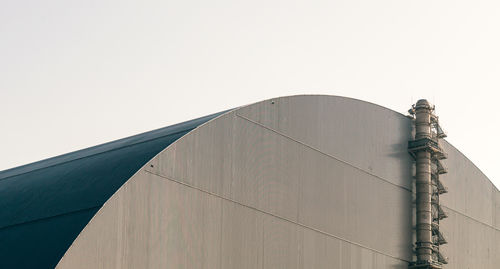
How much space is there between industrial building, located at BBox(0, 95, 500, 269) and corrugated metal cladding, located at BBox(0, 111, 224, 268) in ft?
0.23

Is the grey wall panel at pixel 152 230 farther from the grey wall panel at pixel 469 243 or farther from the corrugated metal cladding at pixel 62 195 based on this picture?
the grey wall panel at pixel 469 243

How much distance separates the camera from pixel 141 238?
24625mm

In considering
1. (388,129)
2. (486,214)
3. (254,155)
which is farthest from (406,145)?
(254,155)

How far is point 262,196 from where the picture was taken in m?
29.6

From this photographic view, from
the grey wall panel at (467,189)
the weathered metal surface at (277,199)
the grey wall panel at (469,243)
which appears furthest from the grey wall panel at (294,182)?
the grey wall panel at (467,189)

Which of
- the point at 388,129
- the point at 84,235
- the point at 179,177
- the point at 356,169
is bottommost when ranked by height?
the point at 84,235

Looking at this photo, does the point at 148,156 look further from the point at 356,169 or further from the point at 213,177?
the point at 356,169

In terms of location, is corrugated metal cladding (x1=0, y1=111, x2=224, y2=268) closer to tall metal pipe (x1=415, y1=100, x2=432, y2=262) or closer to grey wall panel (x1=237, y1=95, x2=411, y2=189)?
→ grey wall panel (x1=237, y1=95, x2=411, y2=189)

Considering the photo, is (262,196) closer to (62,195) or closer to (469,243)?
(62,195)

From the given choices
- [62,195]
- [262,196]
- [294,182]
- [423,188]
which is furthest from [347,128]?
[62,195]

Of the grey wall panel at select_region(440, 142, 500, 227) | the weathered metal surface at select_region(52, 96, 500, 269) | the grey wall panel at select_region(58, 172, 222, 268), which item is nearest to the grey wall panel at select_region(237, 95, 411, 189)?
the weathered metal surface at select_region(52, 96, 500, 269)

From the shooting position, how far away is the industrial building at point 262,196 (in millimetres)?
24812

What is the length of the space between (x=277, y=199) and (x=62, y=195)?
7.69 meters

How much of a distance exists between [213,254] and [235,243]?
124 centimetres
